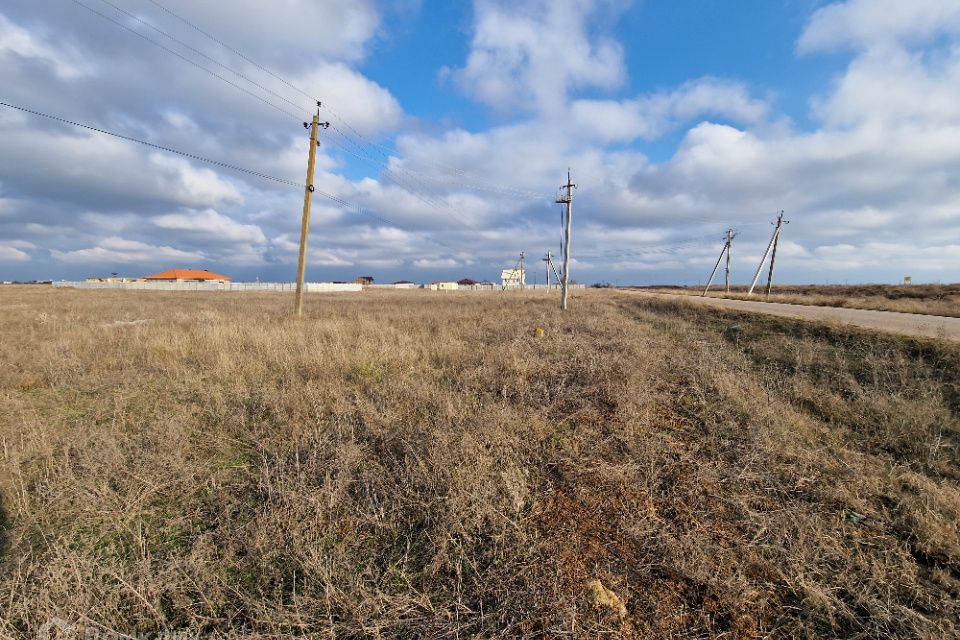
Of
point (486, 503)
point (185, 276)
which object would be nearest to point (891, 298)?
point (486, 503)

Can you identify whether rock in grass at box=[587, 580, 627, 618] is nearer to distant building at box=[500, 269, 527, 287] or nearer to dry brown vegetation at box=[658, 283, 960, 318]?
dry brown vegetation at box=[658, 283, 960, 318]

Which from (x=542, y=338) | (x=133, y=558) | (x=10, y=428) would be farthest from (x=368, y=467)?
(x=542, y=338)

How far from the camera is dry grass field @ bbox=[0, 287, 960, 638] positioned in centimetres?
253

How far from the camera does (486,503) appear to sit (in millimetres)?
3293

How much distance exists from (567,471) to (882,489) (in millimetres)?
3371

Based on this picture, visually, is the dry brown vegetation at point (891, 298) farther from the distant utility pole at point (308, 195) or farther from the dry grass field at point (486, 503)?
the distant utility pole at point (308, 195)

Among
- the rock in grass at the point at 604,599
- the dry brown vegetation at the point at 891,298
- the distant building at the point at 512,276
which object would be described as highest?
the distant building at the point at 512,276

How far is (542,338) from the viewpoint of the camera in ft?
34.4

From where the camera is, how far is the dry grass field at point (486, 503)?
253 cm

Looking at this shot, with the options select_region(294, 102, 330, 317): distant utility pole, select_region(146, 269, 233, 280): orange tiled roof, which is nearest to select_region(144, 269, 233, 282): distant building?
select_region(146, 269, 233, 280): orange tiled roof

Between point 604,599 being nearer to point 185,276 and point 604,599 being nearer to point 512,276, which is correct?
point 512,276

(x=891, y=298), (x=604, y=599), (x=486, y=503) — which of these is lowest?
(x=604, y=599)

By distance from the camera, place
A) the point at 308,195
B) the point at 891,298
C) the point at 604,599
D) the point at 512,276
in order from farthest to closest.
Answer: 1. the point at 512,276
2. the point at 891,298
3. the point at 308,195
4. the point at 604,599

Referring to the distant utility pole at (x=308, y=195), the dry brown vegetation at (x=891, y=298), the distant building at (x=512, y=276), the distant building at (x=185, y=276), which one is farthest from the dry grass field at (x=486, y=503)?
the distant building at (x=185, y=276)
